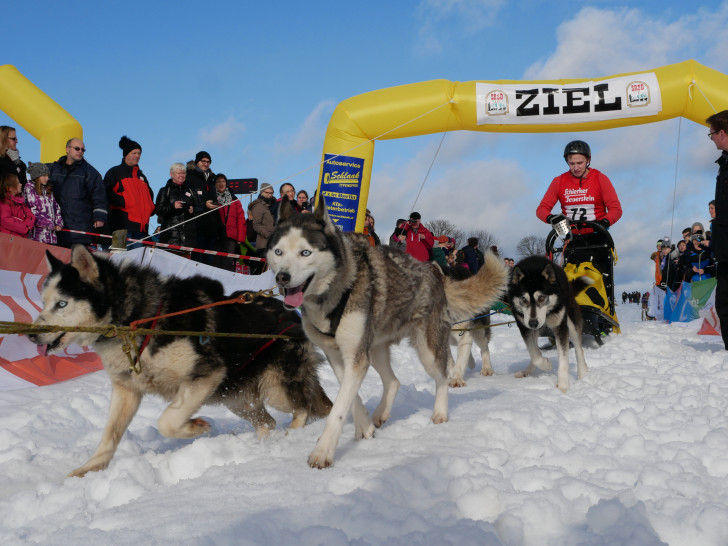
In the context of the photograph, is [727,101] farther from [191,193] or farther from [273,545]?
[273,545]

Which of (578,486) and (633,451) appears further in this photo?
(633,451)

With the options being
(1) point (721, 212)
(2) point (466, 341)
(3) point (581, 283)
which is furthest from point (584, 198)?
(2) point (466, 341)

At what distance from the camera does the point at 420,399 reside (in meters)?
4.18

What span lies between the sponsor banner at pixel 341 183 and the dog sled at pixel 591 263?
3581mm

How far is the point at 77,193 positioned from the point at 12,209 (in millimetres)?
984

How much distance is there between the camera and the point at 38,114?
972 centimetres

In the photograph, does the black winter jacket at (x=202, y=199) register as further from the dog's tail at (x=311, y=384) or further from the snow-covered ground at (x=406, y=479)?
the dog's tail at (x=311, y=384)

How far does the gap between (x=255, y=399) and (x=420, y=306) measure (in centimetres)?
107

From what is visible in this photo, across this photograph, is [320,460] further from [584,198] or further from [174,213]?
[174,213]

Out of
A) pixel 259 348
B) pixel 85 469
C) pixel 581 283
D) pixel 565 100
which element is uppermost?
pixel 565 100

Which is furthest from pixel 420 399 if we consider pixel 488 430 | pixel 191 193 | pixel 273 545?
pixel 191 193

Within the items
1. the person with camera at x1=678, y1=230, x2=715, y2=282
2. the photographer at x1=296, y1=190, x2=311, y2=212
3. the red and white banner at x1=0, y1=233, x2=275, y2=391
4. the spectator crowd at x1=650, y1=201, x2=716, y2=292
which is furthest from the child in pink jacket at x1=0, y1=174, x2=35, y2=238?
the person with camera at x1=678, y1=230, x2=715, y2=282

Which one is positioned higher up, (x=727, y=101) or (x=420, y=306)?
(x=727, y=101)

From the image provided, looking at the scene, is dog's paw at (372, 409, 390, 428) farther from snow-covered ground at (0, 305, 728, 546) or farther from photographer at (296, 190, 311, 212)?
photographer at (296, 190, 311, 212)
